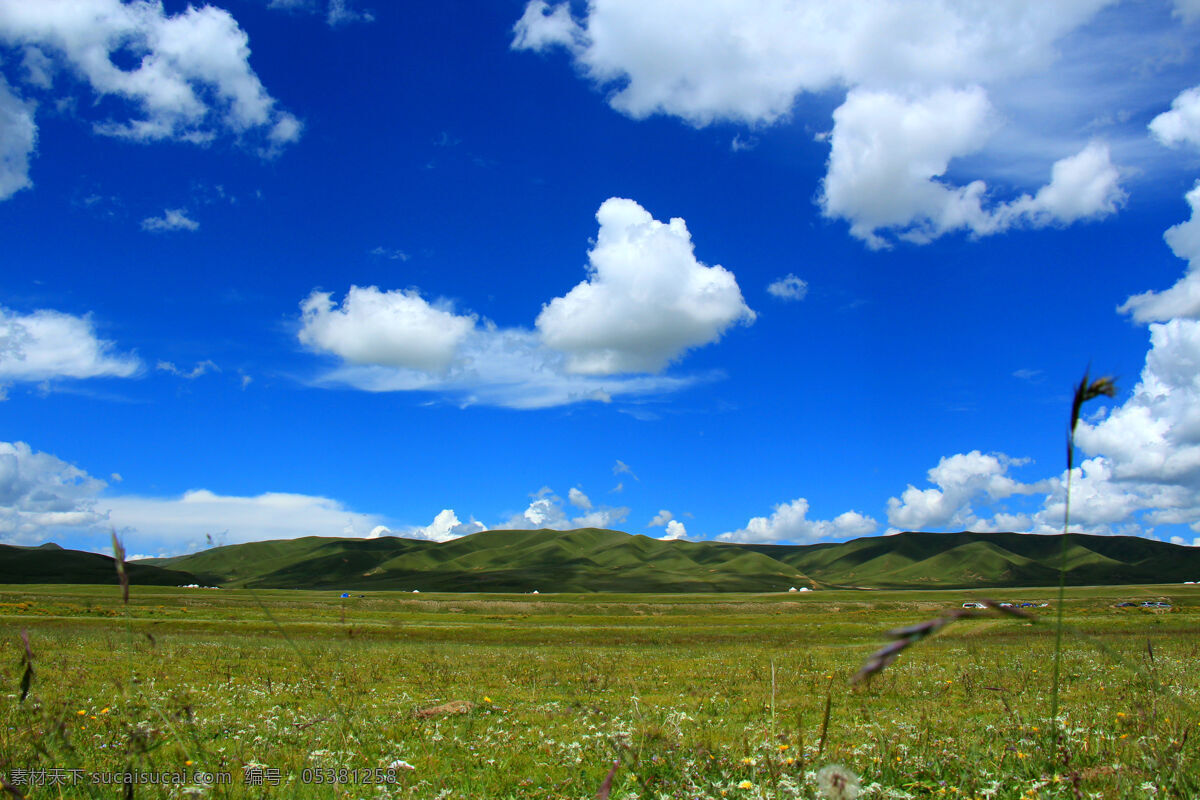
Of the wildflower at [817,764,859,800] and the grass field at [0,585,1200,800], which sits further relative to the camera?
the grass field at [0,585,1200,800]

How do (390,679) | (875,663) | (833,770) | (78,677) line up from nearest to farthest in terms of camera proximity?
(875,663) → (833,770) → (78,677) → (390,679)

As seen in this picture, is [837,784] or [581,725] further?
[581,725]

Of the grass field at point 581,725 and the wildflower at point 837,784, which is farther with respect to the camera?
the grass field at point 581,725

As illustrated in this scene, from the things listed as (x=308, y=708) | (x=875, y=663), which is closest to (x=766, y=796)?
(x=875, y=663)

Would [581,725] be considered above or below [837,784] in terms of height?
below

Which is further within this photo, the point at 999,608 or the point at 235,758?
the point at 235,758

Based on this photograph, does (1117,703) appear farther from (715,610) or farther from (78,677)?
(715,610)

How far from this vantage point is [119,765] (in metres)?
8.96

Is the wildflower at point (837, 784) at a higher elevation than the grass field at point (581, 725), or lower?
higher

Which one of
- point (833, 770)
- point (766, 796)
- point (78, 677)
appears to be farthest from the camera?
point (78, 677)

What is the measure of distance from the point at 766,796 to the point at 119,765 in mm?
8384

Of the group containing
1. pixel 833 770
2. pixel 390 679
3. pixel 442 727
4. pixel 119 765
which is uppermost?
pixel 833 770

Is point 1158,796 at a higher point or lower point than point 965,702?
higher

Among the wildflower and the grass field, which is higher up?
the wildflower
